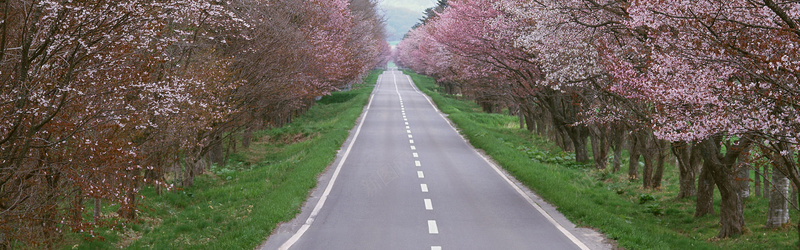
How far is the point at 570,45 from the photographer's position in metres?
15.9

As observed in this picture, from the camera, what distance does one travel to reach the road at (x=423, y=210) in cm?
1078

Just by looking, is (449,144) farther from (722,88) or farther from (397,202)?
(722,88)

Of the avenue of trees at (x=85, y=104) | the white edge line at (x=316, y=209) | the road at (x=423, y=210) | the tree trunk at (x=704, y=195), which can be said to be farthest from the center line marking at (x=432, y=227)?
the tree trunk at (x=704, y=195)

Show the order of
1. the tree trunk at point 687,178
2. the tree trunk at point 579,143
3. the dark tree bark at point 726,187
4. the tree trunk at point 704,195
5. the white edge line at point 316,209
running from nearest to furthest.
Answer: 1. the white edge line at point 316,209
2. the dark tree bark at point 726,187
3. the tree trunk at point 704,195
4. the tree trunk at point 687,178
5. the tree trunk at point 579,143

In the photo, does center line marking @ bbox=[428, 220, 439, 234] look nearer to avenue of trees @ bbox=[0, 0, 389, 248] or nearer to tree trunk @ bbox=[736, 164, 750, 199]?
avenue of trees @ bbox=[0, 0, 389, 248]

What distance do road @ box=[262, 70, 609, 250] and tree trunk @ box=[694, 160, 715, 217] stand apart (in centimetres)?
384

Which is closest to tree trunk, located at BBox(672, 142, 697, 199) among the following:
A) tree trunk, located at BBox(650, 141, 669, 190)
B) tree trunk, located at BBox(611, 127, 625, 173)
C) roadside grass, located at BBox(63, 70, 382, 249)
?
tree trunk, located at BBox(650, 141, 669, 190)

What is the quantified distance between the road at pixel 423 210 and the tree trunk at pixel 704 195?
3838 mm

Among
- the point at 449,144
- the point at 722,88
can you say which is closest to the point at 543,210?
the point at 722,88

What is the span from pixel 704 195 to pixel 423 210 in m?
6.91

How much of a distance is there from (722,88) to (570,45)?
698 cm

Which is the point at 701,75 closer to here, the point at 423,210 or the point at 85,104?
the point at 423,210

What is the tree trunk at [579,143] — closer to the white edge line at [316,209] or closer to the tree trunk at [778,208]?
the white edge line at [316,209]

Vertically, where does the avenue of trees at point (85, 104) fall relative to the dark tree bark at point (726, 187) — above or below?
above
